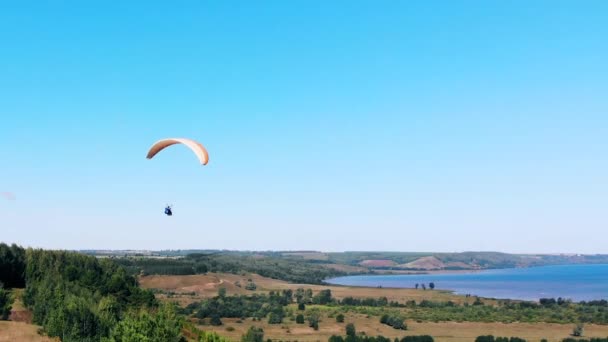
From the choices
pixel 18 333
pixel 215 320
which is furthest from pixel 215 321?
pixel 18 333

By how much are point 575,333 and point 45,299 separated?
96616mm

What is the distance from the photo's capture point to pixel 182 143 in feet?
142

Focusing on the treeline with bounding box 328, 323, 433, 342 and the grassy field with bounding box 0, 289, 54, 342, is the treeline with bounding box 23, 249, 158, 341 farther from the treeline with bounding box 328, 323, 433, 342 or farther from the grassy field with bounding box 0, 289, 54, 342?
the treeline with bounding box 328, 323, 433, 342

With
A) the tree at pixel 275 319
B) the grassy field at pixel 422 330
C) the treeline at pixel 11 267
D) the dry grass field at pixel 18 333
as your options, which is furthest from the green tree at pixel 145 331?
the tree at pixel 275 319

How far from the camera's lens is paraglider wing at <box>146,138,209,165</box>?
40.0 meters

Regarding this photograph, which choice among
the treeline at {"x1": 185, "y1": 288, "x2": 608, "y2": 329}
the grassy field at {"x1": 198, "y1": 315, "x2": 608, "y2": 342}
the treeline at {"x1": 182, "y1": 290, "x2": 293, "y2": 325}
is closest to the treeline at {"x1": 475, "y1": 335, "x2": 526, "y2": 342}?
the grassy field at {"x1": 198, "y1": 315, "x2": 608, "y2": 342}

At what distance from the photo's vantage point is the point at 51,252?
116 meters

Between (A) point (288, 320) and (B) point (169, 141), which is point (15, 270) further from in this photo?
(B) point (169, 141)

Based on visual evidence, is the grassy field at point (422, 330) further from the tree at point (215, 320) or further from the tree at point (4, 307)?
the tree at point (4, 307)

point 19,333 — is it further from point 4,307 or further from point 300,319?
point 300,319

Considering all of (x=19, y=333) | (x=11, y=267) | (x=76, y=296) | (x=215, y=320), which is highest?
(x=11, y=267)

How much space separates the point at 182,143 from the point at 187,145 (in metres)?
1.06

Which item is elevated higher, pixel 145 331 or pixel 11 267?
pixel 11 267

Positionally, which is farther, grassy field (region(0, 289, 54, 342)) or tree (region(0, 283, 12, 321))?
tree (region(0, 283, 12, 321))
